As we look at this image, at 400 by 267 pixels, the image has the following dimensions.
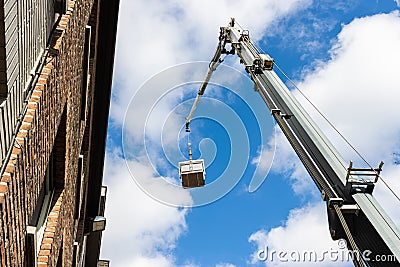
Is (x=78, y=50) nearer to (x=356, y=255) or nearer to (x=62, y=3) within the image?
(x=62, y=3)

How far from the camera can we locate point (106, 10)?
1148 cm

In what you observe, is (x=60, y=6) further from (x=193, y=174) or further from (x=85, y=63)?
(x=193, y=174)

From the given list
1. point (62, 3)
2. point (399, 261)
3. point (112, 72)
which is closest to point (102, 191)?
point (112, 72)

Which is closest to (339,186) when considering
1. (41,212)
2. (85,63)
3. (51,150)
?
(51,150)

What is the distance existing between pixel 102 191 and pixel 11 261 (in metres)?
10.3

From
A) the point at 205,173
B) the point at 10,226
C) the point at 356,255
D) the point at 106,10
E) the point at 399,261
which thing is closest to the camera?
the point at 10,226

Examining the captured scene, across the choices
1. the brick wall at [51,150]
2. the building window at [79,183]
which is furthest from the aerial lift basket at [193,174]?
the brick wall at [51,150]

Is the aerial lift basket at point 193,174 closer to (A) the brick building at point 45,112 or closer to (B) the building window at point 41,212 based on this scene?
(A) the brick building at point 45,112

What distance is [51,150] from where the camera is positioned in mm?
6770

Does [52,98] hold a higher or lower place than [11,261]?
higher

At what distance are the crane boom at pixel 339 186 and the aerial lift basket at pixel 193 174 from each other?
3.96 metres

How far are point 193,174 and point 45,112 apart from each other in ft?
28.3

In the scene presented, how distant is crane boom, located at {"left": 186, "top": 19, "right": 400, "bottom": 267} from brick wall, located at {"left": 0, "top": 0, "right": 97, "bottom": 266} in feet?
13.0

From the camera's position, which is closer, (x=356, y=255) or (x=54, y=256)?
(x=356, y=255)
